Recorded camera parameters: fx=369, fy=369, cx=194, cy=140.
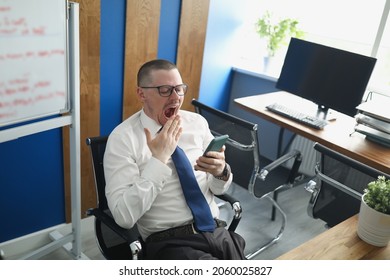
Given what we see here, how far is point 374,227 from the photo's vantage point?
1.28 meters

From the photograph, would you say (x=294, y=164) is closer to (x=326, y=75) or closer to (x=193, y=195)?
(x=326, y=75)

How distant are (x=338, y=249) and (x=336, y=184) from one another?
1.52 ft

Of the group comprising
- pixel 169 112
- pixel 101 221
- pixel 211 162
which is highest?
pixel 169 112

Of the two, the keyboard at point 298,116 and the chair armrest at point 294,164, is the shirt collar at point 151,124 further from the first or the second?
the keyboard at point 298,116

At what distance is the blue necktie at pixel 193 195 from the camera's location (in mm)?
1574

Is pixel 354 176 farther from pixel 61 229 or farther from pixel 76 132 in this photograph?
pixel 61 229

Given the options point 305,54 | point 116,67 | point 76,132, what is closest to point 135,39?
point 116,67

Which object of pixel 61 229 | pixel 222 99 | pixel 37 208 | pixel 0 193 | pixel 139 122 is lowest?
pixel 61 229

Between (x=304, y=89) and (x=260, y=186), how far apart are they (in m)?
0.84

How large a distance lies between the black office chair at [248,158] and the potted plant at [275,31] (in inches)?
50.5

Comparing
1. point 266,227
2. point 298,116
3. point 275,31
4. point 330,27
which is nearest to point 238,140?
point 298,116

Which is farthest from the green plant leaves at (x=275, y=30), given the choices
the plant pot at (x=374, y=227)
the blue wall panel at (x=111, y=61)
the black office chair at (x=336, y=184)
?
the plant pot at (x=374, y=227)

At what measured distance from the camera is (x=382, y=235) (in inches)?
50.6

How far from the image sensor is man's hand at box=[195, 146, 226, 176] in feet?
5.04
